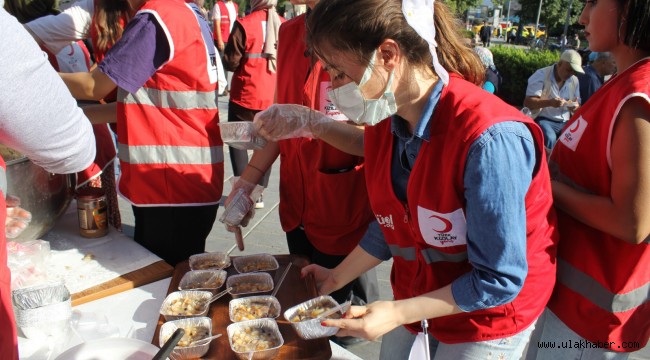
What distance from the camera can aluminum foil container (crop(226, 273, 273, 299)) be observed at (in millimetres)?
1666

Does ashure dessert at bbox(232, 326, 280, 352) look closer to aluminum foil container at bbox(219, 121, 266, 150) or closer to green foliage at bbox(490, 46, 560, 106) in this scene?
aluminum foil container at bbox(219, 121, 266, 150)

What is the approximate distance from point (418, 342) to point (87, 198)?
4.62ft

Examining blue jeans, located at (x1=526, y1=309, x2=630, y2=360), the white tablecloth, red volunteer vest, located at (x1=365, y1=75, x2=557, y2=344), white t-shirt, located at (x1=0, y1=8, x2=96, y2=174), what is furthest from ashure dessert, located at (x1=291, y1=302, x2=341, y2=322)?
white t-shirt, located at (x1=0, y1=8, x2=96, y2=174)

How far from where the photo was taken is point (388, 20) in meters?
1.17

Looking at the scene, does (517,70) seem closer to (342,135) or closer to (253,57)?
(253,57)

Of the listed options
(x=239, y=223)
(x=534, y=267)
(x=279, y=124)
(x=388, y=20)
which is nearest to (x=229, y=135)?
(x=279, y=124)

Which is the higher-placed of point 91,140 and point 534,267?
point 91,140

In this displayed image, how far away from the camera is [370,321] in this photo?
119 cm

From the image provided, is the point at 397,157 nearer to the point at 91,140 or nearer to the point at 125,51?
the point at 91,140

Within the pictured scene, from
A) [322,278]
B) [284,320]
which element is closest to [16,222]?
[284,320]

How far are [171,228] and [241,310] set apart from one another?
0.70m

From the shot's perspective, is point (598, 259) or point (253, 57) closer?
point (598, 259)

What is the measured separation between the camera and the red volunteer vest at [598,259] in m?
1.31

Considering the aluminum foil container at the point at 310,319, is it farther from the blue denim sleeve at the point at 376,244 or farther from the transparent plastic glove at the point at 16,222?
the transparent plastic glove at the point at 16,222
